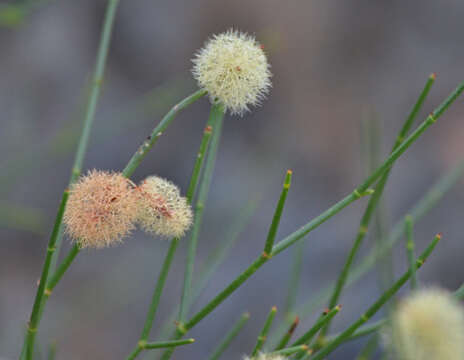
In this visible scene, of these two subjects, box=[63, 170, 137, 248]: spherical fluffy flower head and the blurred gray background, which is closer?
box=[63, 170, 137, 248]: spherical fluffy flower head

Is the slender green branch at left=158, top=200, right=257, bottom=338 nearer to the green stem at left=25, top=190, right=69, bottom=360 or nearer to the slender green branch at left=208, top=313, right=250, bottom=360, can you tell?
the slender green branch at left=208, top=313, right=250, bottom=360

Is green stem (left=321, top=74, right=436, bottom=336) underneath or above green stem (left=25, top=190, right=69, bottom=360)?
above

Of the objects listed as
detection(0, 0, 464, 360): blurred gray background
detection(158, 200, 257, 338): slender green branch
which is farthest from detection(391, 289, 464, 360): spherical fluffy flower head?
detection(0, 0, 464, 360): blurred gray background

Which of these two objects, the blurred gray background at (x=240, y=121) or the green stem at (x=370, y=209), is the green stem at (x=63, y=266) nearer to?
the green stem at (x=370, y=209)

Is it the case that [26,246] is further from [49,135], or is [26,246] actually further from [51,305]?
[49,135]

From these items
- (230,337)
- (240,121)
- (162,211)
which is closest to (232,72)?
(162,211)

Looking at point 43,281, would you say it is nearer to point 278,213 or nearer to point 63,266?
point 63,266
